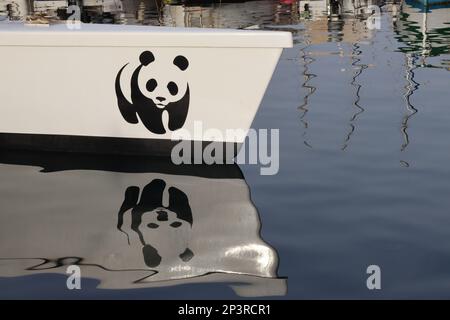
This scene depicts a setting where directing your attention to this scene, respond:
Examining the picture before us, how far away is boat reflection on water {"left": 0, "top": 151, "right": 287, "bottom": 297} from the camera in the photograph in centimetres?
596

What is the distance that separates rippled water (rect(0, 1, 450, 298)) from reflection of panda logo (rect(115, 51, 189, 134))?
53 cm

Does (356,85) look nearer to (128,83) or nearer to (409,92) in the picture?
(409,92)

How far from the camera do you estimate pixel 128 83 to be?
874 cm

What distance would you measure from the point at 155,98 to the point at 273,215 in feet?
7.73

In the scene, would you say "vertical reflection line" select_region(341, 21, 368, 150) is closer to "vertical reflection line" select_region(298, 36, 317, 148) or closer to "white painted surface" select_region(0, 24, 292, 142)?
"vertical reflection line" select_region(298, 36, 317, 148)

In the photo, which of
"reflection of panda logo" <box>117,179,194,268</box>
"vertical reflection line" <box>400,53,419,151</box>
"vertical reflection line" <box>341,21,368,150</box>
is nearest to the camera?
"reflection of panda logo" <box>117,179,194,268</box>

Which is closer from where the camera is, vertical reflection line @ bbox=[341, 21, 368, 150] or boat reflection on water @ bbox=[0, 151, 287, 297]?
boat reflection on water @ bbox=[0, 151, 287, 297]

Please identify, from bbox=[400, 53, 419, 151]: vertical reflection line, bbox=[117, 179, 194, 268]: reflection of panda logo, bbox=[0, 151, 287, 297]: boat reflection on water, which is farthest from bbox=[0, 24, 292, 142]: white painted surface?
bbox=[400, 53, 419, 151]: vertical reflection line

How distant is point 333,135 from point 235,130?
179 cm

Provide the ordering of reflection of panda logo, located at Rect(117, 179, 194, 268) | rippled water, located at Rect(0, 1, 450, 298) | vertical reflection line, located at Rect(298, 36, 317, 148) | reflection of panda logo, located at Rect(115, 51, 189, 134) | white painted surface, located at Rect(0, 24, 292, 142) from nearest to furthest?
rippled water, located at Rect(0, 1, 450, 298) → reflection of panda logo, located at Rect(117, 179, 194, 268) → white painted surface, located at Rect(0, 24, 292, 142) → reflection of panda logo, located at Rect(115, 51, 189, 134) → vertical reflection line, located at Rect(298, 36, 317, 148)

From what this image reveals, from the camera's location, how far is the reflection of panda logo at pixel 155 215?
6418 millimetres

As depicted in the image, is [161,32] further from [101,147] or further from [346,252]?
[346,252]

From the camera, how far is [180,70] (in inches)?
338

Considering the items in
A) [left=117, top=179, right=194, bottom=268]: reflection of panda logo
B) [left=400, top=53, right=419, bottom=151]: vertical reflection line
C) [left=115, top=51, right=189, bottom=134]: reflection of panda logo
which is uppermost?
[left=115, top=51, right=189, bottom=134]: reflection of panda logo
